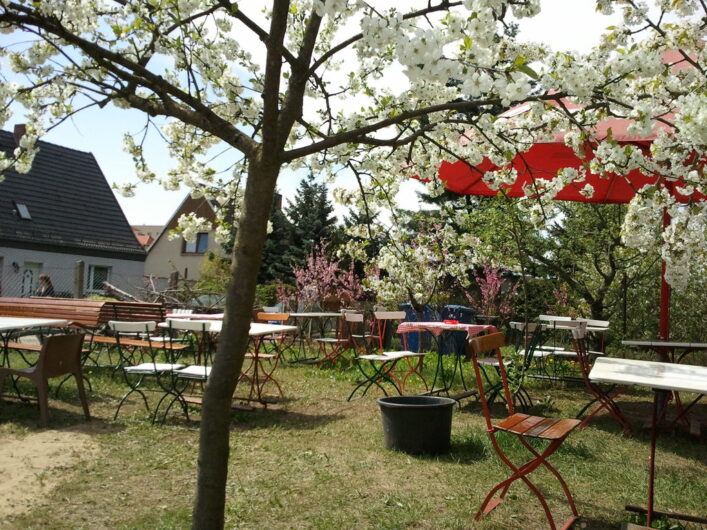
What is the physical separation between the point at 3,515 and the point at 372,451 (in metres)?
2.57

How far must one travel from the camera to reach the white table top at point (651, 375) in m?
3.16

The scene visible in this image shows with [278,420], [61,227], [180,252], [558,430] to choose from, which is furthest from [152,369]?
[180,252]

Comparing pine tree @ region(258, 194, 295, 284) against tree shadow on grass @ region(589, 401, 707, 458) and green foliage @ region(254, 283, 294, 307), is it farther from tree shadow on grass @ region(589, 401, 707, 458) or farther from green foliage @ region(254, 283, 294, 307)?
tree shadow on grass @ region(589, 401, 707, 458)

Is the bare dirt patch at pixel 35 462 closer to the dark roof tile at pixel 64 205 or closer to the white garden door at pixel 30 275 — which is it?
the white garden door at pixel 30 275

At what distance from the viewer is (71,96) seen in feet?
12.5

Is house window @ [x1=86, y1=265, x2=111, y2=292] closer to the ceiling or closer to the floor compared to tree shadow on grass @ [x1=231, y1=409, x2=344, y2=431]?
closer to the ceiling

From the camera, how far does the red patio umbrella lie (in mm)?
5582

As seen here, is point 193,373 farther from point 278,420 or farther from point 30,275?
point 30,275

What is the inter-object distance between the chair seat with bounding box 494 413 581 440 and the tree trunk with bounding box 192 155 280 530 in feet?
5.31

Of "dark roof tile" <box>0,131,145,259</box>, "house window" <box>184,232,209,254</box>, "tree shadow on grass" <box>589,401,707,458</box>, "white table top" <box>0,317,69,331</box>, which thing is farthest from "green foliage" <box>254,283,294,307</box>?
"house window" <box>184,232,209,254</box>

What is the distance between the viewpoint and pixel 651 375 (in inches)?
143

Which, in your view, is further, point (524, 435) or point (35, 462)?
point (35, 462)

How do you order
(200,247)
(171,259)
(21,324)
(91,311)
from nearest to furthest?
1. (21,324)
2. (91,311)
3. (200,247)
4. (171,259)

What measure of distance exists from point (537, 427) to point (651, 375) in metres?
0.68
